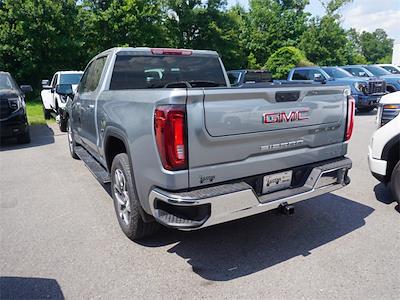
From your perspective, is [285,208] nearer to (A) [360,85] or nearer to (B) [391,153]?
(B) [391,153]

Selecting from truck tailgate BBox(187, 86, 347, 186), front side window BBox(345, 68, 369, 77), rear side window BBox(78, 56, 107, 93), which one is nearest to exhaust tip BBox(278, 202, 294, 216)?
truck tailgate BBox(187, 86, 347, 186)

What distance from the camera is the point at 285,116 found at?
10.7ft

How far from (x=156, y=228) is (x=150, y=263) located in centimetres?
40

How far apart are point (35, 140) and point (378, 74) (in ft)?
50.0

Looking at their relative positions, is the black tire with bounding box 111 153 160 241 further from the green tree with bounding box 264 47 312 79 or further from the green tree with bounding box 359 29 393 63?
the green tree with bounding box 359 29 393 63

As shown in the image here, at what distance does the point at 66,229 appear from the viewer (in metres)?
4.15

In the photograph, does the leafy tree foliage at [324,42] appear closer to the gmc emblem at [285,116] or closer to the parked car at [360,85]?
the parked car at [360,85]

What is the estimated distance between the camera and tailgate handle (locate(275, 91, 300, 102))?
318cm

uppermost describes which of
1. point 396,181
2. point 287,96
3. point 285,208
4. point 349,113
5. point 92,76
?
point 92,76

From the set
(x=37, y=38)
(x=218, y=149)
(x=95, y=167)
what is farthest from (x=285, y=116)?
(x=37, y=38)

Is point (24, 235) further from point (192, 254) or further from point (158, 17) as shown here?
point (158, 17)

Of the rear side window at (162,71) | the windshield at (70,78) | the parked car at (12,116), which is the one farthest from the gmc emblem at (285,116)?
the windshield at (70,78)

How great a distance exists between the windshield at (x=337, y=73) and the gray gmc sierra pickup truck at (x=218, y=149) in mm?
11975

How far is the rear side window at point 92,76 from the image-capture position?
498 centimetres
